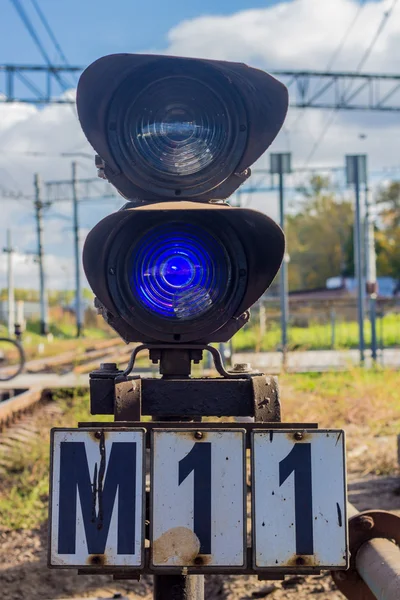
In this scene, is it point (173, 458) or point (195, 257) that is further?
point (195, 257)

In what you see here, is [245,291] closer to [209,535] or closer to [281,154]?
[209,535]

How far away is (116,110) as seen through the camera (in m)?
2.02

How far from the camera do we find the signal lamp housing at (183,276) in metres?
1.96

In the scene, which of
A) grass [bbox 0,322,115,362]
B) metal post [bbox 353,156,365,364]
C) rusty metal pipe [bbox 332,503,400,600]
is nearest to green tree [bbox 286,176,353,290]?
grass [bbox 0,322,115,362]

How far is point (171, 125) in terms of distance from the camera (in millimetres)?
2016

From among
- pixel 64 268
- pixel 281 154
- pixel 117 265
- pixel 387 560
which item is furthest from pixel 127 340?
pixel 64 268

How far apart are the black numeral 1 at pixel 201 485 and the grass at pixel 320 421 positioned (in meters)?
3.52

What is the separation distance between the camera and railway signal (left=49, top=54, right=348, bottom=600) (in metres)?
1.65

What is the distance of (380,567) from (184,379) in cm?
79

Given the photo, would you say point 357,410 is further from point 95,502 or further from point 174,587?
point 95,502

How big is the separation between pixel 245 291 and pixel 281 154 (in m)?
11.4

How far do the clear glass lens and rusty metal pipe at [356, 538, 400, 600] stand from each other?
1.19 m

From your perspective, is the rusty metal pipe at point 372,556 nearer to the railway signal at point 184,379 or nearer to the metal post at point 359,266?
the railway signal at point 184,379

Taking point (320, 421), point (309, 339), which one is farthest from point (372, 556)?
point (309, 339)
